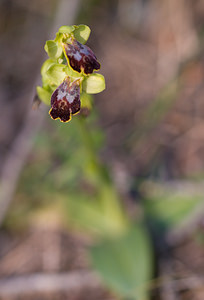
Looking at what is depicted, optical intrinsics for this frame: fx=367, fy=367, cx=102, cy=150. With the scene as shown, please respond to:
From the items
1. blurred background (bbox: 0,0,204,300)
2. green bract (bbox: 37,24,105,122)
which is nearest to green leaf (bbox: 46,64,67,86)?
green bract (bbox: 37,24,105,122)

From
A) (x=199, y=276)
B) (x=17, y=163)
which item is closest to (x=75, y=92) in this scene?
(x=199, y=276)

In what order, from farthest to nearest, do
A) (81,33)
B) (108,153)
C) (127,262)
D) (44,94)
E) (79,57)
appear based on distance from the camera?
1. (108,153)
2. (127,262)
3. (44,94)
4. (81,33)
5. (79,57)

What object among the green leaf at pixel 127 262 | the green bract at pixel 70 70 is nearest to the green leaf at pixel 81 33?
the green bract at pixel 70 70

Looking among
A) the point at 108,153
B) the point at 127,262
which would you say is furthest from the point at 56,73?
the point at 108,153

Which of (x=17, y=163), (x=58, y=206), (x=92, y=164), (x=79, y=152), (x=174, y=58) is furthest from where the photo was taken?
(x=174, y=58)

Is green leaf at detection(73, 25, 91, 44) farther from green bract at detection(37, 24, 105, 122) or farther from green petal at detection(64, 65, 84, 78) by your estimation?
green petal at detection(64, 65, 84, 78)

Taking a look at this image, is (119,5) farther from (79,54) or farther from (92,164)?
(79,54)

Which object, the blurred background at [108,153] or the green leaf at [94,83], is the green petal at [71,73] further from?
the blurred background at [108,153]

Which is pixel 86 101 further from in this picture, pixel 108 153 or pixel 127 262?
pixel 108 153
